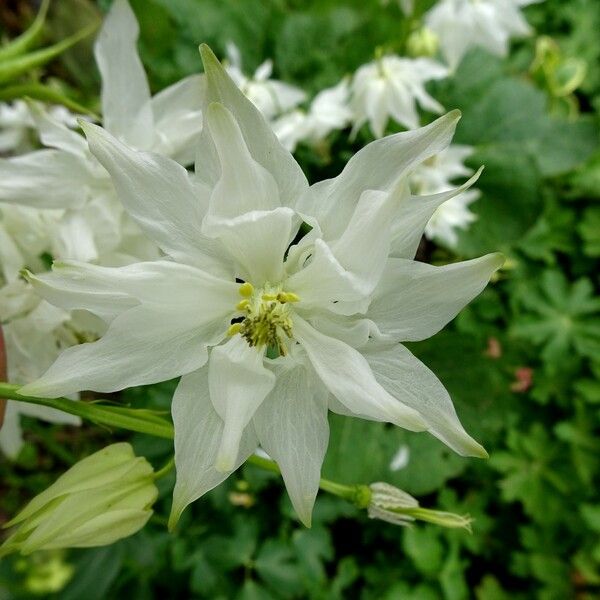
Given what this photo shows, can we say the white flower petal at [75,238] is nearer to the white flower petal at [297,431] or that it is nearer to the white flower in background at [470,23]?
the white flower petal at [297,431]

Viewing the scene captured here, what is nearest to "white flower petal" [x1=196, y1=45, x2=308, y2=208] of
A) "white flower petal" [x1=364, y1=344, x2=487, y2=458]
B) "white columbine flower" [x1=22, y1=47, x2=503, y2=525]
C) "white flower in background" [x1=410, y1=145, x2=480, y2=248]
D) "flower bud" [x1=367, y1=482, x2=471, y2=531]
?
"white columbine flower" [x1=22, y1=47, x2=503, y2=525]

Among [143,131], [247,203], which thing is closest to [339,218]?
[247,203]

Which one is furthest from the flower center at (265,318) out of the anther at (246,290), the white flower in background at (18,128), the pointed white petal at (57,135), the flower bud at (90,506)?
the white flower in background at (18,128)

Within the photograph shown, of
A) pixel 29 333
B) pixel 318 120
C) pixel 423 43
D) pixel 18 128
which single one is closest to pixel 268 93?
pixel 318 120

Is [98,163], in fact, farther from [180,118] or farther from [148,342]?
[148,342]

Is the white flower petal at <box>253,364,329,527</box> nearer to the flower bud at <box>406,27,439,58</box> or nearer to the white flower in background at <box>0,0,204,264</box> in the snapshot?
the white flower in background at <box>0,0,204,264</box>
